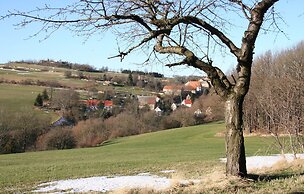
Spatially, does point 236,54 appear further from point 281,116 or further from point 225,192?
point 281,116

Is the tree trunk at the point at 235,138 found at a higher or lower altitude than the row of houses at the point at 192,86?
lower

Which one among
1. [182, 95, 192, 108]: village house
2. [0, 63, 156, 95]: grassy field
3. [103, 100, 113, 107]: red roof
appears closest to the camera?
[182, 95, 192, 108]: village house

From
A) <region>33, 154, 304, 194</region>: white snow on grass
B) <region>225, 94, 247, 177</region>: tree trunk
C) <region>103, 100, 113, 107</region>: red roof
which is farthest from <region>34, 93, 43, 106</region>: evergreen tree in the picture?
<region>225, 94, 247, 177</region>: tree trunk

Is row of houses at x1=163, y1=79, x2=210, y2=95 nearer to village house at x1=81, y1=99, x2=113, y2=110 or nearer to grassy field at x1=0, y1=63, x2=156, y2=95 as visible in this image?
village house at x1=81, y1=99, x2=113, y2=110

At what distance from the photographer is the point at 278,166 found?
10016 millimetres

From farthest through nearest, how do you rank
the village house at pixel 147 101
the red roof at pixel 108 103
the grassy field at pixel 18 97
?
the village house at pixel 147 101 → the red roof at pixel 108 103 → the grassy field at pixel 18 97

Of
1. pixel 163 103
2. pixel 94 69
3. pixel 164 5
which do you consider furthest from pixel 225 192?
pixel 94 69

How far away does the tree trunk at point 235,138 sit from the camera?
7309 millimetres

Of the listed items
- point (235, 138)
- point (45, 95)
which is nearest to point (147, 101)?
point (45, 95)

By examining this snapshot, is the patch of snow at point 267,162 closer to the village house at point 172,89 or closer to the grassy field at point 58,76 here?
the village house at point 172,89

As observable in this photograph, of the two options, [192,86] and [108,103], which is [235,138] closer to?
[192,86]

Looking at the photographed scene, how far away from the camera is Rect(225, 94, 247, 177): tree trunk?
288 inches

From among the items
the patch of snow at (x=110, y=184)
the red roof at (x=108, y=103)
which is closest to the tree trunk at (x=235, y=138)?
the patch of snow at (x=110, y=184)

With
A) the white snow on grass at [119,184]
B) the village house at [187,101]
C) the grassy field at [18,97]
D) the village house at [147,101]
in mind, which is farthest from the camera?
the village house at [147,101]
